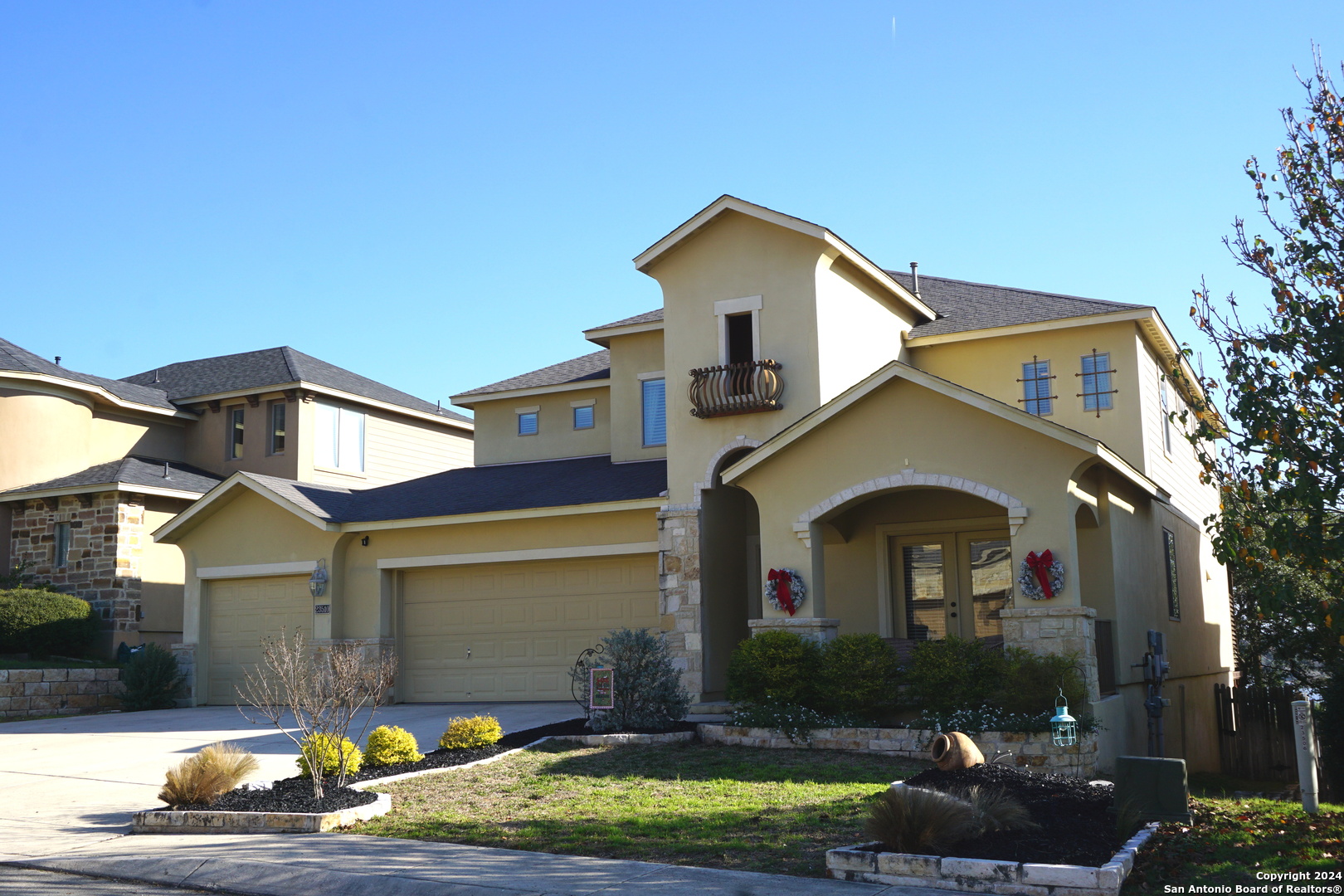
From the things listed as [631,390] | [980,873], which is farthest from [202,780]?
[631,390]

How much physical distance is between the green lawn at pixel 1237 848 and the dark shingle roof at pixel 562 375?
1640 centimetres

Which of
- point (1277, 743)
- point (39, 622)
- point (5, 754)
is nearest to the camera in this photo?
point (5, 754)

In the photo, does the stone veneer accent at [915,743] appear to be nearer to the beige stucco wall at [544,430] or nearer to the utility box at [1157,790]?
the utility box at [1157,790]

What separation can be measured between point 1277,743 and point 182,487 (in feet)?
74.9

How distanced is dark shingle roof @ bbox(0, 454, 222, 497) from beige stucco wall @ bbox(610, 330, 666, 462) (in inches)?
415

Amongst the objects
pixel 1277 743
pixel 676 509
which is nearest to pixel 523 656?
pixel 676 509

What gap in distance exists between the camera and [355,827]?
9.47 meters

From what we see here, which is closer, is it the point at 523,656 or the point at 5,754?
the point at 5,754

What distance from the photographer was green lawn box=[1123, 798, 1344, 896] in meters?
7.44

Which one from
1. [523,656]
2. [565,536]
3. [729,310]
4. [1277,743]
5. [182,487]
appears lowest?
[1277,743]

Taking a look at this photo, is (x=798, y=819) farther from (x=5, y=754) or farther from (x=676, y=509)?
(x=5, y=754)

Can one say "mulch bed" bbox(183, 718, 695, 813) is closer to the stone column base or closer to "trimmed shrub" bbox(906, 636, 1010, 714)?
the stone column base

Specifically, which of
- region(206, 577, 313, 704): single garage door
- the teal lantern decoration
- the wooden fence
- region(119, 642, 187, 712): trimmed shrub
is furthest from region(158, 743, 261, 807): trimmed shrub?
the wooden fence

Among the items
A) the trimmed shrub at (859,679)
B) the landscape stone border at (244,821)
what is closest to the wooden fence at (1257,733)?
the trimmed shrub at (859,679)
